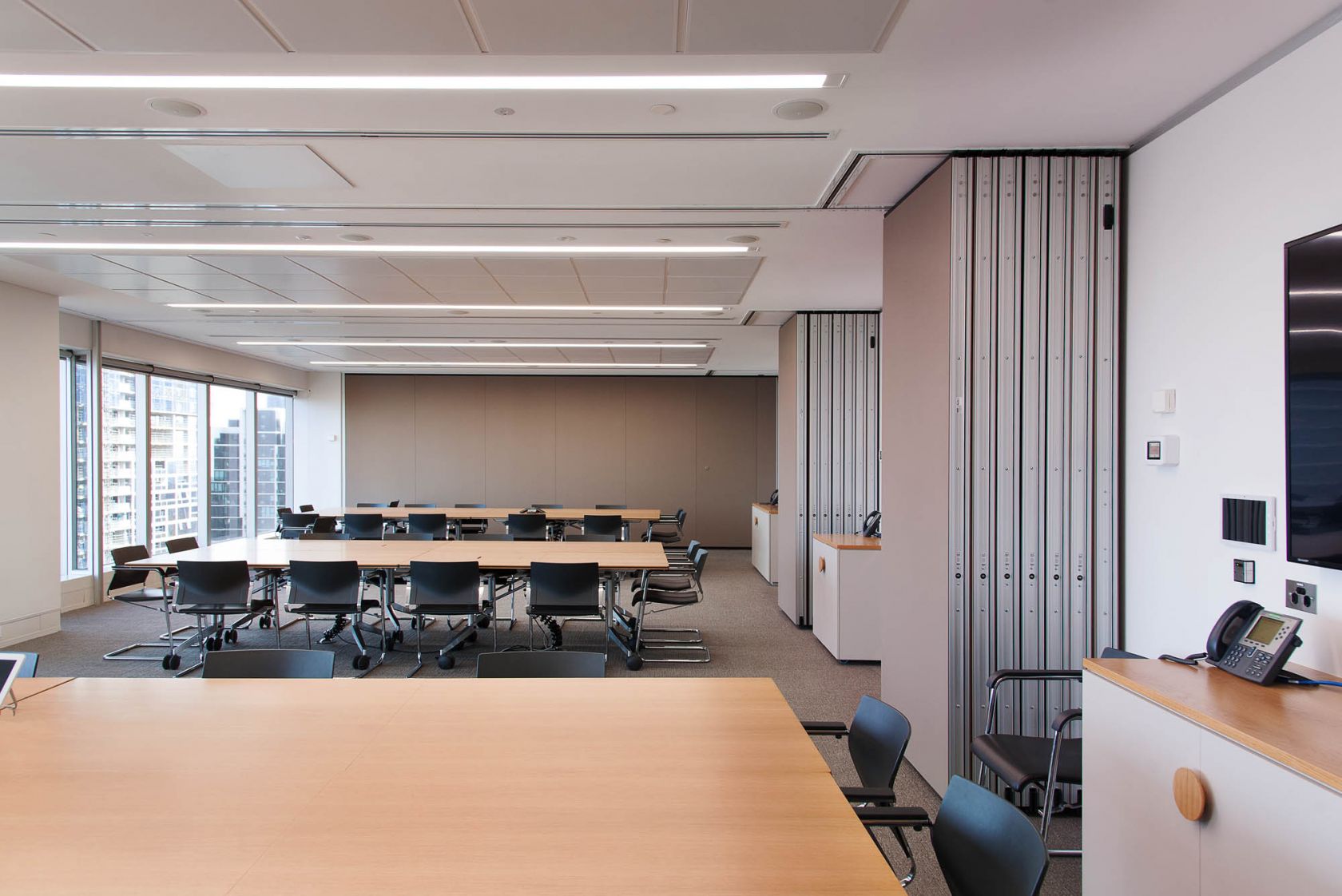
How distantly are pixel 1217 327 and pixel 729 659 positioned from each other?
12.9ft

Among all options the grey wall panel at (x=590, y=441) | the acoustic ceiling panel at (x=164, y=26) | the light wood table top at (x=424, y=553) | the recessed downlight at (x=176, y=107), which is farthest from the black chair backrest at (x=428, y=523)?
the acoustic ceiling panel at (x=164, y=26)

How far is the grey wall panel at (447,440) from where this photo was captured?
11.9m

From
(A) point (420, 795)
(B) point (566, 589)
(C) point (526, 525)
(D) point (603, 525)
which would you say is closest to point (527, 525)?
(C) point (526, 525)

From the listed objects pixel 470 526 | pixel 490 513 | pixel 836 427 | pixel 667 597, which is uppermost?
pixel 836 427

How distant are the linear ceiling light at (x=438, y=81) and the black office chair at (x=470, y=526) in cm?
614

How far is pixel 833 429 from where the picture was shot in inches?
257

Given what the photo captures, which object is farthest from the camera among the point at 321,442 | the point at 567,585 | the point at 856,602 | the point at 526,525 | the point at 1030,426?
the point at 321,442

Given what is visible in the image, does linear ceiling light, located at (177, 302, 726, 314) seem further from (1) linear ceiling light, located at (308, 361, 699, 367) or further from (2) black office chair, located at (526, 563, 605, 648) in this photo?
(1) linear ceiling light, located at (308, 361, 699, 367)

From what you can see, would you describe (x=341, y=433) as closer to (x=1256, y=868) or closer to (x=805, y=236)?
(x=805, y=236)

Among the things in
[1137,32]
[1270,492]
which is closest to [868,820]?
[1270,492]

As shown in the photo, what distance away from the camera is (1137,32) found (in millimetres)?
2189

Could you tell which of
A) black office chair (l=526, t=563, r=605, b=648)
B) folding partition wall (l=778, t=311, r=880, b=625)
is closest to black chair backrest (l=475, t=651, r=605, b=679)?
black office chair (l=526, t=563, r=605, b=648)

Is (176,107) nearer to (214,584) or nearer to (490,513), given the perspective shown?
(214,584)

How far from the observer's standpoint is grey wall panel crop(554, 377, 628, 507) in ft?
39.3
